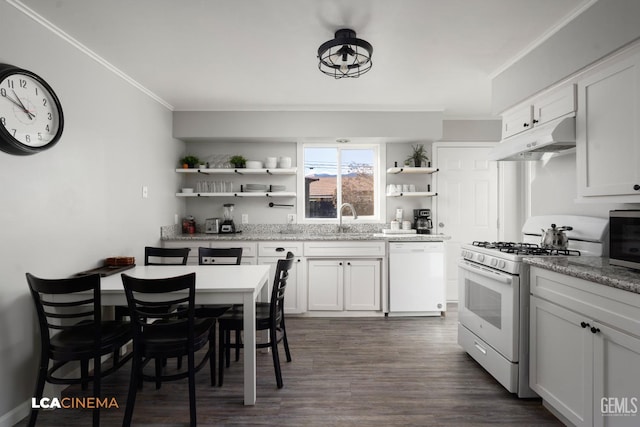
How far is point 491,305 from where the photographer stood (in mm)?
2482

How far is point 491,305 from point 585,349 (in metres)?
0.77

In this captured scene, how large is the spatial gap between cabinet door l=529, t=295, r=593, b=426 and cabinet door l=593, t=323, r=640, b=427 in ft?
0.17

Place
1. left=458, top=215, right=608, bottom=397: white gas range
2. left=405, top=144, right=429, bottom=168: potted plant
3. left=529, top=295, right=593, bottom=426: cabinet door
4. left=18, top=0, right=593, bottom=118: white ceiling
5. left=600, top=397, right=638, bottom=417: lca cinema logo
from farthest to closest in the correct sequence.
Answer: left=405, top=144, right=429, bottom=168: potted plant < left=458, top=215, right=608, bottom=397: white gas range < left=18, top=0, right=593, bottom=118: white ceiling < left=529, top=295, right=593, bottom=426: cabinet door < left=600, top=397, right=638, bottom=417: lca cinema logo

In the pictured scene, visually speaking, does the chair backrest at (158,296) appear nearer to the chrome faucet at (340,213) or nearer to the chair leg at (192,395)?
the chair leg at (192,395)

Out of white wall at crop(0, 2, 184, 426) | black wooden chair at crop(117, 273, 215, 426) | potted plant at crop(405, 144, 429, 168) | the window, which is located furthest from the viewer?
the window

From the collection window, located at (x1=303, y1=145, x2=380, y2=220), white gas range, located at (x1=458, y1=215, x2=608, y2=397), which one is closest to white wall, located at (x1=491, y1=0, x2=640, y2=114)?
white gas range, located at (x1=458, y1=215, x2=608, y2=397)

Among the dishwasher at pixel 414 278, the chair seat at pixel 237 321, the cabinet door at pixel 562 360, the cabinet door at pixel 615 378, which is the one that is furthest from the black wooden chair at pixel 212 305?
the cabinet door at pixel 615 378

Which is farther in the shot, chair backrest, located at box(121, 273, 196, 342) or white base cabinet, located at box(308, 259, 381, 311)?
white base cabinet, located at box(308, 259, 381, 311)

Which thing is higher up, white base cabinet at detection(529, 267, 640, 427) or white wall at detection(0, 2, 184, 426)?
white wall at detection(0, 2, 184, 426)

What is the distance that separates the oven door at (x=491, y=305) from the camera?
2217mm

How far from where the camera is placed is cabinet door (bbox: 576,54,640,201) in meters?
1.83

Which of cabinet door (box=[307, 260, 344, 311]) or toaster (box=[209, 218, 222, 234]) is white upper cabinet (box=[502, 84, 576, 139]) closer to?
cabinet door (box=[307, 260, 344, 311])

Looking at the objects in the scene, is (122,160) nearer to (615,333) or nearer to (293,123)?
(293,123)

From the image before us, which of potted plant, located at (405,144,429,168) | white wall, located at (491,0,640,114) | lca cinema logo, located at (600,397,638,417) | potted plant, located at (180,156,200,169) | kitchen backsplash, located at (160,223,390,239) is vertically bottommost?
lca cinema logo, located at (600,397,638,417)
